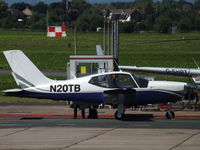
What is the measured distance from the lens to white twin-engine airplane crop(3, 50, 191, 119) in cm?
2252

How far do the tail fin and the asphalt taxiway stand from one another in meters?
1.10

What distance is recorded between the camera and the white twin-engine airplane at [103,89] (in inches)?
886

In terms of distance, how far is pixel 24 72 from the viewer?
22891 millimetres

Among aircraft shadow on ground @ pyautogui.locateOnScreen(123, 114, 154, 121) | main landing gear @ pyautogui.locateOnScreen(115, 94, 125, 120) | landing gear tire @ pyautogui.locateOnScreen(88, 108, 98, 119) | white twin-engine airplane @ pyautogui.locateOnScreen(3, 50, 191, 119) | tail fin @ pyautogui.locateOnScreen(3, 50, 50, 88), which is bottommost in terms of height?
aircraft shadow on ground @ pyautogui.locateOnScreen(123, 114, 154, 121)

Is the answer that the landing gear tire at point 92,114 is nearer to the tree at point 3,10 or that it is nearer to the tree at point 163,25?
the tree at point 163,25

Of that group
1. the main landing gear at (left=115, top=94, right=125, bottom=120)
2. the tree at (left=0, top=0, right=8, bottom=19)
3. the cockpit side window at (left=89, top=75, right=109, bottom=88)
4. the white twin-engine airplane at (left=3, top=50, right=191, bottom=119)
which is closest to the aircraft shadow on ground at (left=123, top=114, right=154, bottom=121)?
the main landing gear at (left=115, top=94, right=125, bottom=120)

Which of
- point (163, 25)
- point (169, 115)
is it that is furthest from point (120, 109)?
point (163, 25)

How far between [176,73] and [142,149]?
16.9 m

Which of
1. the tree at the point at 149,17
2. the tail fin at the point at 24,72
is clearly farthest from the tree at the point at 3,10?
the tail fin at the point at 24,72

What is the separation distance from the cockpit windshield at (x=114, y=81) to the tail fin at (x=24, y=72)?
1497 millimetres

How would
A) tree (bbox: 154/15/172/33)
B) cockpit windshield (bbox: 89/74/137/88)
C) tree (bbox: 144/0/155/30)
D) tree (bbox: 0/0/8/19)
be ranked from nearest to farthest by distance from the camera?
1. cockpit windshield (bbox: 89/74/137/88)
2. tree (bbox: 154/15/172/33)
3. tree (bbox: 144/0/155/30)
4. tree (bbox: 0/0/8/19)

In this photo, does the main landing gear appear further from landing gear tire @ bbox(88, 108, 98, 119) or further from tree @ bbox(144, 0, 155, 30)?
tree @ bbox(144, 0, 155, 30)

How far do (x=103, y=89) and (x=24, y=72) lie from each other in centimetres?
246

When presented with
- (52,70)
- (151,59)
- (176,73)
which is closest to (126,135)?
(176,73)
